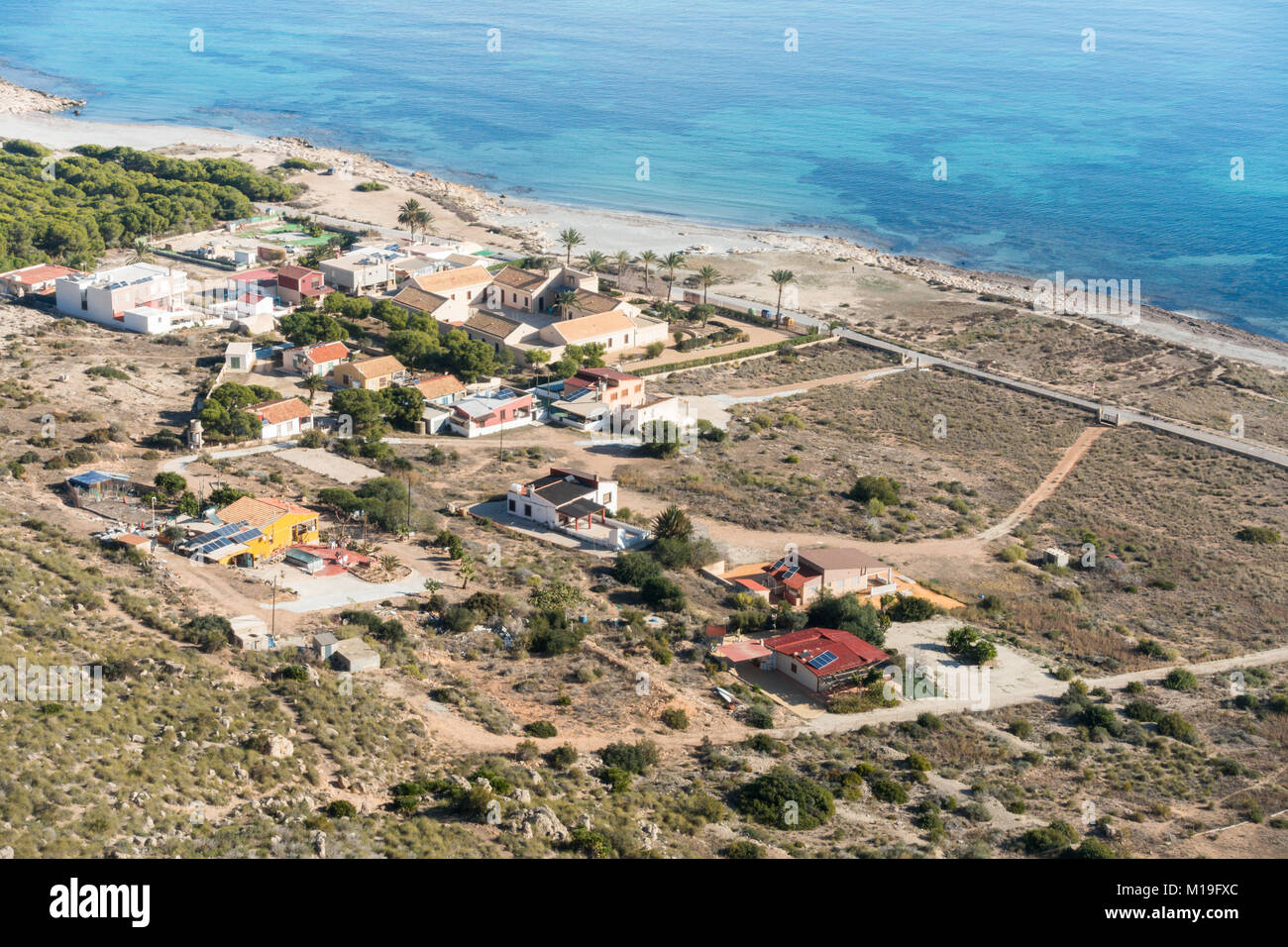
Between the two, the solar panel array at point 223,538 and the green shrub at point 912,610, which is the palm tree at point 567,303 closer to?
the solar panel array at point 223,538

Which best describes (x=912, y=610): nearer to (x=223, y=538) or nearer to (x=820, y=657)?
(x=820, y=657)

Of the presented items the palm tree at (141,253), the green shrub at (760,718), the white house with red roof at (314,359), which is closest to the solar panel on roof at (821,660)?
the green shrub at (760,718)

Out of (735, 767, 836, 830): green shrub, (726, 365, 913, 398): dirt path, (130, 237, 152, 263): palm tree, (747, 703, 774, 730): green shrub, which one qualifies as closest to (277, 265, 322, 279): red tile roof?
(130, 237, 152, 263): palm tree

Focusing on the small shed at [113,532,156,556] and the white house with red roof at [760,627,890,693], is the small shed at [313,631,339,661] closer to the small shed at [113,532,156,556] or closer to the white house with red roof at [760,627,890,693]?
the small shed at [113,532,156,556]

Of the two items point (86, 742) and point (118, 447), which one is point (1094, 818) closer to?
point (86, 742)

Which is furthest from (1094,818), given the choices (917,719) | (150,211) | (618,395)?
(150,211)

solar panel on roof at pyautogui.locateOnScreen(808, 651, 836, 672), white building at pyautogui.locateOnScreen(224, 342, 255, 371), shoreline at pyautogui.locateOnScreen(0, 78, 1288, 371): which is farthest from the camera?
shoreline at pyautogui.locateOnScreen(0, 78, 1288, 371)
